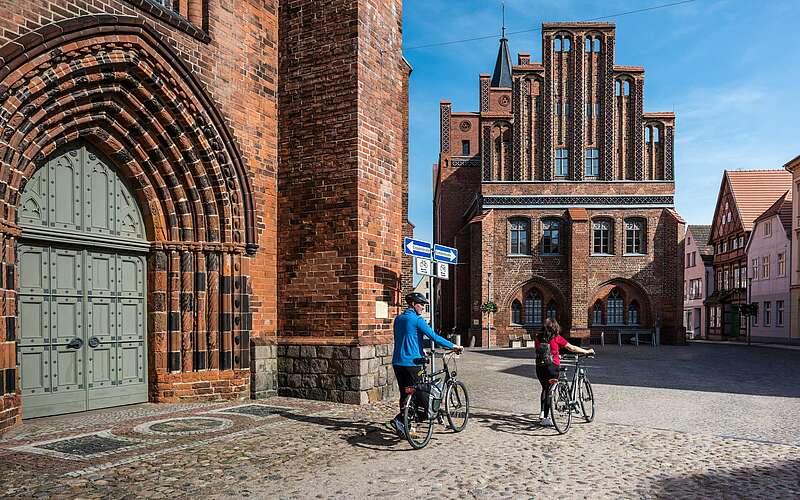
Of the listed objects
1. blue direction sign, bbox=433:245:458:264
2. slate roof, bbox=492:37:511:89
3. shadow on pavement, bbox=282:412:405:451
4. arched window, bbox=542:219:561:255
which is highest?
slate roof, bbox=492:37:511:89

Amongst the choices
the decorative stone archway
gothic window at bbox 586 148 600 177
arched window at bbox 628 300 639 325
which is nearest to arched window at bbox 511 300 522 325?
arched window at bbox 628 300 639 325

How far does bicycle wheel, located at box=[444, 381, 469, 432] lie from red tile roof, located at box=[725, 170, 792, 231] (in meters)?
43.8

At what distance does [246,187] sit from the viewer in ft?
35.0

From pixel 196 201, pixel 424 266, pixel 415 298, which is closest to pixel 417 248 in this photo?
pixel 424 266

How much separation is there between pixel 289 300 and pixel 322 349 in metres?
1.11

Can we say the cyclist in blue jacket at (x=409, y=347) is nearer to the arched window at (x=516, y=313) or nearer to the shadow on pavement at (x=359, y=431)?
the shadow on pavement at (x=359, y=431)

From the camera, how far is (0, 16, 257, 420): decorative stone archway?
27.3 feet

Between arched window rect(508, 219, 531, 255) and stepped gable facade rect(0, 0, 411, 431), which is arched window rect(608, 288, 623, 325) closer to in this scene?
arched window rect(508, 219, 531, 255)

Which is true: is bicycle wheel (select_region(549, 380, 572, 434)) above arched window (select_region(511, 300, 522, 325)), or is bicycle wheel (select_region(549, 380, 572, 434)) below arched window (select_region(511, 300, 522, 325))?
above

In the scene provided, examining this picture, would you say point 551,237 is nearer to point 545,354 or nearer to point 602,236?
point 602,236

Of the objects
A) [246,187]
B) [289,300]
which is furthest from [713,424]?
[246,187]

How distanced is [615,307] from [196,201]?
94.6 ft

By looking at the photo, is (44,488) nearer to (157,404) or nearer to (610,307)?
(157,404)

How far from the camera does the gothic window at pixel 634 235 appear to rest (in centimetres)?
3506
